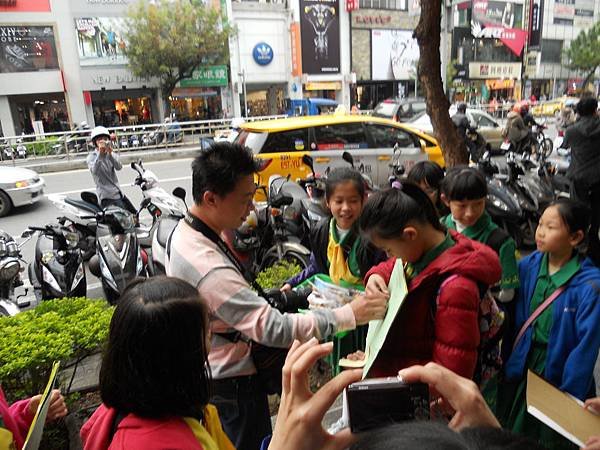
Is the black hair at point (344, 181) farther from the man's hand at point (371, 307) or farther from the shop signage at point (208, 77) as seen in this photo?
the shop signage at point (208, 77)

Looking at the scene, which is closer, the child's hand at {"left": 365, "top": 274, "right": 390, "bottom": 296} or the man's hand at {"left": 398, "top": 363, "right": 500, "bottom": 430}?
the man's hand at {"left": 398, "top": 363, "right": 500, "bottom": 430}

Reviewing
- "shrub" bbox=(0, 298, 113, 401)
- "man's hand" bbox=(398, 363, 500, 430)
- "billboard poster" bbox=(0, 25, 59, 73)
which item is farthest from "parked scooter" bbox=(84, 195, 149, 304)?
A: "billboard poster" bbox=(0, 25, 59, 73)

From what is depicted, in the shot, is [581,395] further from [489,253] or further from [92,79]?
[92,79]

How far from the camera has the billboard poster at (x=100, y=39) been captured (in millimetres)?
21312

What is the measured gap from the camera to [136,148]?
15266 mm

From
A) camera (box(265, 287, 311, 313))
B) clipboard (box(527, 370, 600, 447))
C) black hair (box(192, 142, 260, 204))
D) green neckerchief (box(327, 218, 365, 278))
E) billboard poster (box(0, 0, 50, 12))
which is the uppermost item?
billboard poster (box(0, 0, 50, 12))

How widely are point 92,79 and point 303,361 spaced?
24224mm

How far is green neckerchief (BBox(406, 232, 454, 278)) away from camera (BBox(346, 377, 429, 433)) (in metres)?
0.62

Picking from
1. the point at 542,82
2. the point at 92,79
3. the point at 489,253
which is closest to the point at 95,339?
the point at 489,253

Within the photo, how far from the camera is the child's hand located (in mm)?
1498

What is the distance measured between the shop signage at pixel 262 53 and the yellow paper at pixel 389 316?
997 inches

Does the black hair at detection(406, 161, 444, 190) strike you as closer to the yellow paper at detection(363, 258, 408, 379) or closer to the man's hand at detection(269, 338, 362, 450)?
the yellow paper at detection(363, 258, 408, 379)

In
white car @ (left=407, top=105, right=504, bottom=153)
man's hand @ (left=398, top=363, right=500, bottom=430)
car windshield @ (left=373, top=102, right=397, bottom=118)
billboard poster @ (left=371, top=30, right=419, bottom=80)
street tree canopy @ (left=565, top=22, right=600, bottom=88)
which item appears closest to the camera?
man's hand @ (left=398, top=363, right=500, bottom=430)

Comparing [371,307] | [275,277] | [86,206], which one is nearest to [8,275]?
[86,206]
